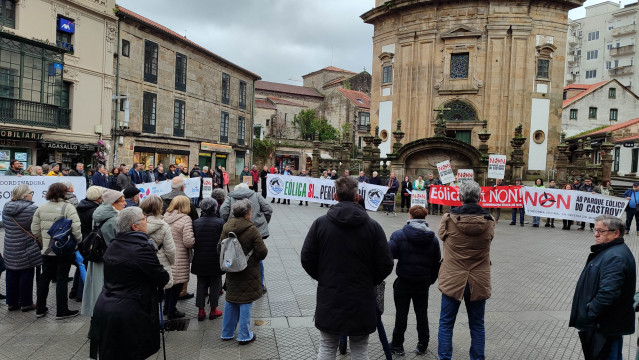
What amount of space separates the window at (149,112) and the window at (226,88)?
29.2 feet

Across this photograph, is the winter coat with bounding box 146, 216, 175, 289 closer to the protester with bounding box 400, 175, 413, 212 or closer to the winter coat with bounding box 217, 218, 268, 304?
the winter coat with bounding box 217, 218, 268, 304

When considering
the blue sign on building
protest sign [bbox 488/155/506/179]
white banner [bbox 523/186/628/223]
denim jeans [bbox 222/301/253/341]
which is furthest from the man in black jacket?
the blue sign on building

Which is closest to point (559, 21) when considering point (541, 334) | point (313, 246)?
point (541, 334)

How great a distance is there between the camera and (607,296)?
3773 millimetres

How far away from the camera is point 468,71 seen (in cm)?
2842

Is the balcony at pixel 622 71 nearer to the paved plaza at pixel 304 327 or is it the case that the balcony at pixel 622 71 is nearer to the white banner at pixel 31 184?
the paved plaza at pixel 304 327

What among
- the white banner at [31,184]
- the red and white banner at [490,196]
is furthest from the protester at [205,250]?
the red and white banner at [490,196]

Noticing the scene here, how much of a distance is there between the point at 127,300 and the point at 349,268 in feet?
6.66

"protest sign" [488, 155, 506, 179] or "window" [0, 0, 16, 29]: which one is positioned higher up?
"window" [0, 0, 16, 29]

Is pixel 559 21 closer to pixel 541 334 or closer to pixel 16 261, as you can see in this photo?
pixel 541 334

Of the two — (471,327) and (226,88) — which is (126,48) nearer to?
(226,88)

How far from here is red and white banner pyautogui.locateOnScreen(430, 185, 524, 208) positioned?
16.3 meters

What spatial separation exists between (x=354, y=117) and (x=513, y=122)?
142ft

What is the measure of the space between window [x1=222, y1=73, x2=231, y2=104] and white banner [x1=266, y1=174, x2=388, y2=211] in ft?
71.8
